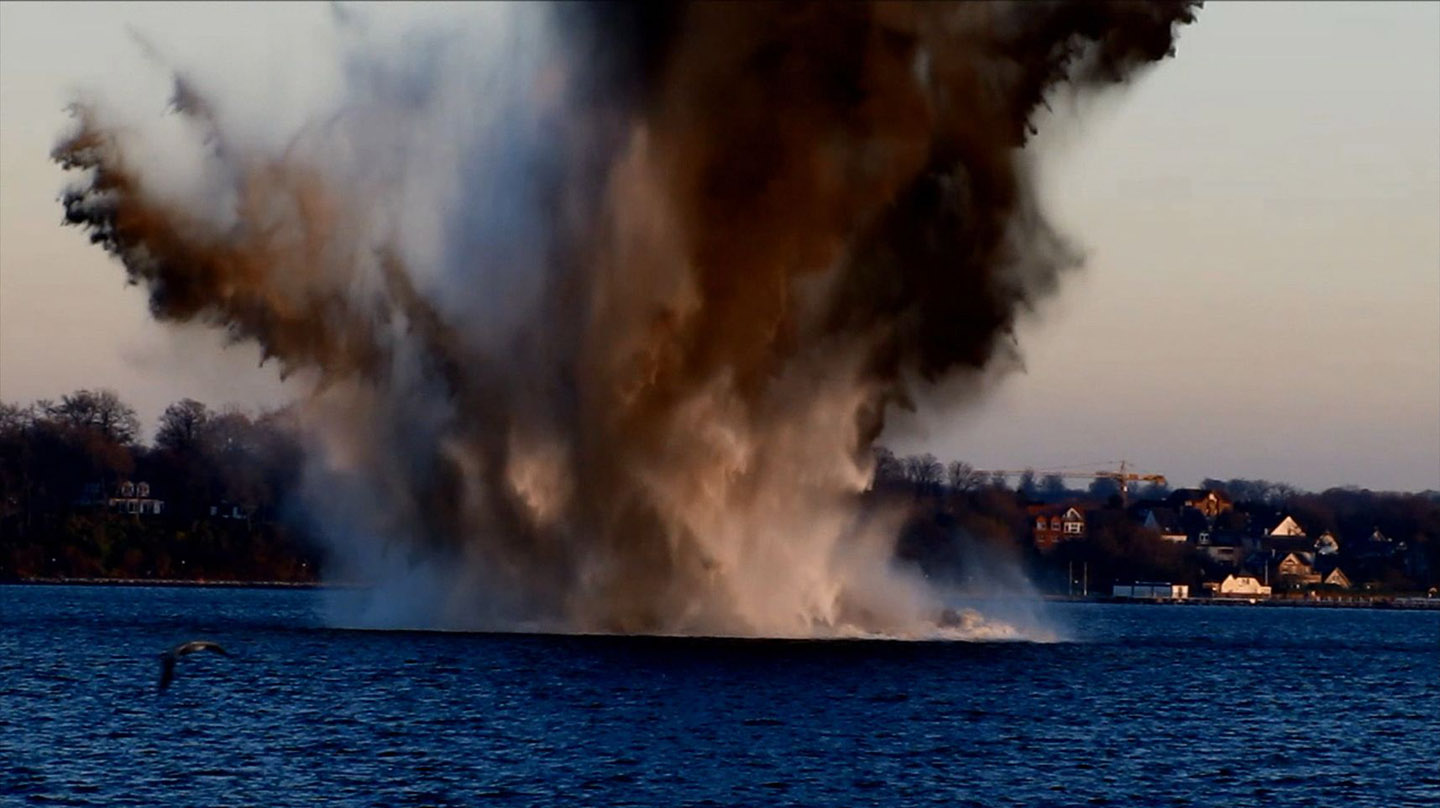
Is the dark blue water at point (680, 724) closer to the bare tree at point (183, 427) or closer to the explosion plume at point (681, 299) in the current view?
the explosion plume at point (681, 299)

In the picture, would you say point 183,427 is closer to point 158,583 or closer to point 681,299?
point 158,583

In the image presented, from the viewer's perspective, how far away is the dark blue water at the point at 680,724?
4319 cm

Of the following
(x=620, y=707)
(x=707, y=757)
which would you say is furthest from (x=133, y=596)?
(x=707, y=757)

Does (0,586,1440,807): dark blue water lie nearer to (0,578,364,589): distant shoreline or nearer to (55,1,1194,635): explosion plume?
(55,1,1194,635): explosion plume

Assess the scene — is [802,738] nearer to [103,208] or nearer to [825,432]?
[825,432]

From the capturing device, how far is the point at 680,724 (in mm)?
54156

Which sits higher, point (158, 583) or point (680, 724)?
point (158, 583)

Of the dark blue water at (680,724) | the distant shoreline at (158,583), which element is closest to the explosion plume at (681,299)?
the dark blue water at (680,724)

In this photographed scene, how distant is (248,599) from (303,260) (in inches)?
2328

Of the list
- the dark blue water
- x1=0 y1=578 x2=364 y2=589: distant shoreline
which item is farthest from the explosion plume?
x1=0 y1=578 x2=364 y2=589: distant shoreline

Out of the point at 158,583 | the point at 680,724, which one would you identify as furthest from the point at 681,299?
the point at 158,583

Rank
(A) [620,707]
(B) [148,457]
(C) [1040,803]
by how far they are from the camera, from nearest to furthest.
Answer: (C) [1040,803] → (A) [620,707] → (B) [148,457]

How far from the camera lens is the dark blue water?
4319 cm

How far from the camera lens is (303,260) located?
3076 inches
